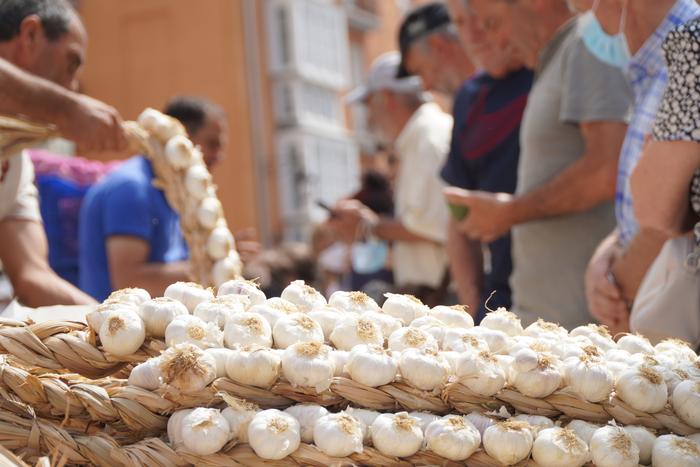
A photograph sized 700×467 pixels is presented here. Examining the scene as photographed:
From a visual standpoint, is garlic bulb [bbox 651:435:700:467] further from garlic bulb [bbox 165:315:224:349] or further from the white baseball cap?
the white baseball cap

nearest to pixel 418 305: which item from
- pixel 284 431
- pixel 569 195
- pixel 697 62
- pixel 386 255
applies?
pixel 284 431

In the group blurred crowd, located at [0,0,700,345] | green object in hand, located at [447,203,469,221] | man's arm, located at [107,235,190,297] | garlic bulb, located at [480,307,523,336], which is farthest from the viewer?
man's arm, located at [107,235,190,297]

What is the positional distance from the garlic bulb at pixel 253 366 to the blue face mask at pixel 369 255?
3.24 m

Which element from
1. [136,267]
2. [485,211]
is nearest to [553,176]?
[485,211]

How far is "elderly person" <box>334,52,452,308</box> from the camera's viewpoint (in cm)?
378

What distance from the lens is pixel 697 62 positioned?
1.55 meters

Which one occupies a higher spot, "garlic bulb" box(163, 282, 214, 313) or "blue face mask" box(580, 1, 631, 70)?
"blue face mask" box(580, 1, 631, 70)

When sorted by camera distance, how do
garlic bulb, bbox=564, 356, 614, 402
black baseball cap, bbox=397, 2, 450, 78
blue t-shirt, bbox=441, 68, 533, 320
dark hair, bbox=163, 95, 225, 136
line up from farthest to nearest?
black baseball cap, bbox=397, 2, 450, 78 < dark hair, bbox=163, 95, 225, 136 < blue t-shirt, bbox=441, 68, 533, 320 < garlic bulb, bbox=564, 356, 614, 402

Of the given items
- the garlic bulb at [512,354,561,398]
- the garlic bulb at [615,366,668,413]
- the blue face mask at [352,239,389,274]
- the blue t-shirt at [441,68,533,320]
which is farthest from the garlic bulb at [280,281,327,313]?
the blue face mask at [352,239,389,274]

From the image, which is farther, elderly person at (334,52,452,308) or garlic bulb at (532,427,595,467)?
elderly person at (334,52,452,308)

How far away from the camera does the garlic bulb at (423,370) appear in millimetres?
1096

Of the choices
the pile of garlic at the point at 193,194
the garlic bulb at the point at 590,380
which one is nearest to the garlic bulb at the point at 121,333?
the garlic bulb at the point at 590,380

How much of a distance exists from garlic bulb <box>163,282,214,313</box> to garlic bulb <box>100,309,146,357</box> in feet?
→ 0.27

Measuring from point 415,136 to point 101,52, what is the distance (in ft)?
43.6
